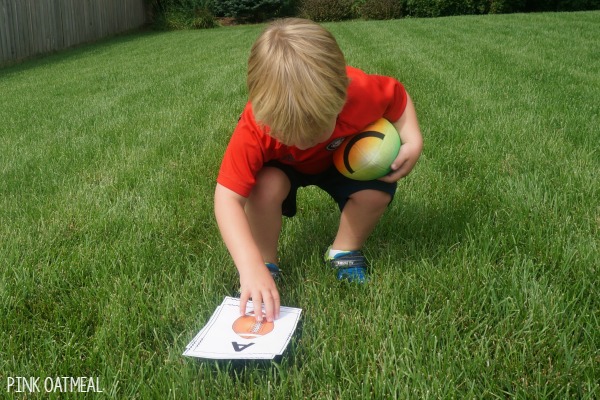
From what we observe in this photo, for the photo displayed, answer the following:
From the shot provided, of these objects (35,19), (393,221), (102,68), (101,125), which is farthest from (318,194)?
(35,19)

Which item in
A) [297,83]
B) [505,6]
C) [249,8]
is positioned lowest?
[249,8]

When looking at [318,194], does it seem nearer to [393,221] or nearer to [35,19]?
[393,221]

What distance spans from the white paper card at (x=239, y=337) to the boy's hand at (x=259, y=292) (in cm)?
4

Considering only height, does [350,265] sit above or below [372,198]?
below

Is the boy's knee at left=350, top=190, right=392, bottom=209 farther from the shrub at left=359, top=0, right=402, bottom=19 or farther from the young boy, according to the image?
the shrub at left=359, top=0, right=402, bottom=19

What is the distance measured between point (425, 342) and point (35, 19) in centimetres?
1221

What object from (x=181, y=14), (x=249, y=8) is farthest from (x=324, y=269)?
(x=249, y=8)

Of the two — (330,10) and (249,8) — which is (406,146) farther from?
(249,8)

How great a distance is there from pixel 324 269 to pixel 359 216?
0.22 metres

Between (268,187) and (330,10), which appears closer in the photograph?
(268,187)

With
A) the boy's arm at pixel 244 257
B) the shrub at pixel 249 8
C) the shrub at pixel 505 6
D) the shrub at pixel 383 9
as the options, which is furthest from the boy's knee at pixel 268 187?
the shrub at pixel 249 8

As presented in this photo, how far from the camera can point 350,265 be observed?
200 centimetres

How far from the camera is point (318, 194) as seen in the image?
284cm

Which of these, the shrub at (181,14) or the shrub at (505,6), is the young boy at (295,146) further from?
the shrub at (181,14)
